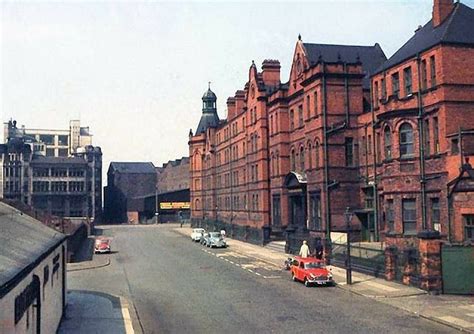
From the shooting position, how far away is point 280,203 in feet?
179

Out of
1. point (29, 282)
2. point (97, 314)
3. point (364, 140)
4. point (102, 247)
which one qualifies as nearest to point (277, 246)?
point (364, 140)

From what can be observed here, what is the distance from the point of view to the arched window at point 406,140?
3472 cm

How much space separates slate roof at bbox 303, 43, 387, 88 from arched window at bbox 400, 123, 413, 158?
13.3 m

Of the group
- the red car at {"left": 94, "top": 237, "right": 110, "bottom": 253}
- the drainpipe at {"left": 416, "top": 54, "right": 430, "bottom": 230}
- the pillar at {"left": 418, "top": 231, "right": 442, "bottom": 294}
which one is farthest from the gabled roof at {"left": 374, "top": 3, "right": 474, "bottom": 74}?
the red car at {"left": 94, "top": 237, "right": 110, "bottom": 253}

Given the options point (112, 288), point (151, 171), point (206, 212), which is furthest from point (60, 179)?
point (112, 288)

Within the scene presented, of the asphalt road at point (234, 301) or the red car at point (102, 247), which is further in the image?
the red car at point (102, 247)

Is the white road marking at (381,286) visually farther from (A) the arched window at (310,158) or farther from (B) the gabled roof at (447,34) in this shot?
(A) the arched window at (310,158)

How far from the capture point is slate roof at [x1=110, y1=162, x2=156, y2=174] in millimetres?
132000

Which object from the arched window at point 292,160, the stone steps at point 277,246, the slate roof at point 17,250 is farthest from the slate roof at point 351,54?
the slate roof at point 17,250

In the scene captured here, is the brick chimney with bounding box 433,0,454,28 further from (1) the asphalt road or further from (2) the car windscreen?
(1) the asphalt road

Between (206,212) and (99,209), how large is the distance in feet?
130

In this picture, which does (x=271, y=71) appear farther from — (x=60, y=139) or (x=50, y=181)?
(x=60, y=139)

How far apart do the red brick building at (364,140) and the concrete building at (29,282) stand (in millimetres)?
21242

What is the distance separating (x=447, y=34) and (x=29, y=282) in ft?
95.8
